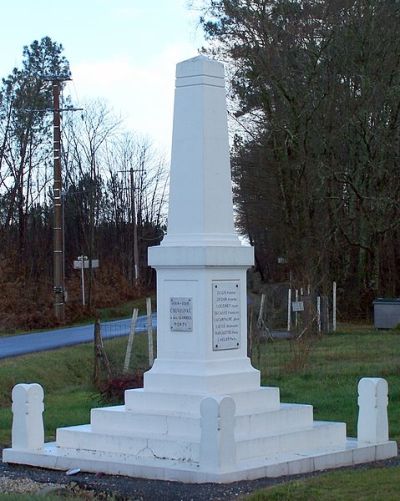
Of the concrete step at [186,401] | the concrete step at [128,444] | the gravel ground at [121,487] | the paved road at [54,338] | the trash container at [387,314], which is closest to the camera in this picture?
the gravel ground at [121,487]

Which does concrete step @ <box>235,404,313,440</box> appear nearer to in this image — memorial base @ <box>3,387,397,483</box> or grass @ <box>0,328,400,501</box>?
memorial base @ <box>3,387,397,483</box>

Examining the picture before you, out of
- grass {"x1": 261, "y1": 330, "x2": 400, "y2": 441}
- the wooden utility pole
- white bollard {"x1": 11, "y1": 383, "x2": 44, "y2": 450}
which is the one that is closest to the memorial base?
white bollard {"x1": 11, "y1": 383, "x2": 44, "y2": 450}

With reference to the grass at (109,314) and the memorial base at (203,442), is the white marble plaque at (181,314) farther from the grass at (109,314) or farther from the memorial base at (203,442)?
the grass at (109,314)

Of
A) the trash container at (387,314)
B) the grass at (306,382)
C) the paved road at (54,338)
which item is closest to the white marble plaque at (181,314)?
the grass at (306,382)

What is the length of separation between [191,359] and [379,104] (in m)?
31.1

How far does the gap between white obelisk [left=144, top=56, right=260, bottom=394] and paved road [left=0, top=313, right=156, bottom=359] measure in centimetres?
1408

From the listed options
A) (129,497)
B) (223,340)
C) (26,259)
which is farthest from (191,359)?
(26,259)

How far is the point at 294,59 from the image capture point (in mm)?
42281

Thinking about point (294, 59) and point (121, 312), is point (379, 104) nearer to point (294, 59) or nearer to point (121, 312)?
point (294, 59)

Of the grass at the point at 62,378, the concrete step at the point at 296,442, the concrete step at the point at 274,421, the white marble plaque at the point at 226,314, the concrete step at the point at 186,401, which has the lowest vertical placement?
the grass at the point at 62,378

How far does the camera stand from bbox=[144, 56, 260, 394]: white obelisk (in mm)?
12695

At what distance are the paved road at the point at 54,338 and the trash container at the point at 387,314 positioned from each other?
8066 millimetres

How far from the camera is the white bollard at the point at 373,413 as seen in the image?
13211 mm

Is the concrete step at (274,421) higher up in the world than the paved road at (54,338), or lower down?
higher up
